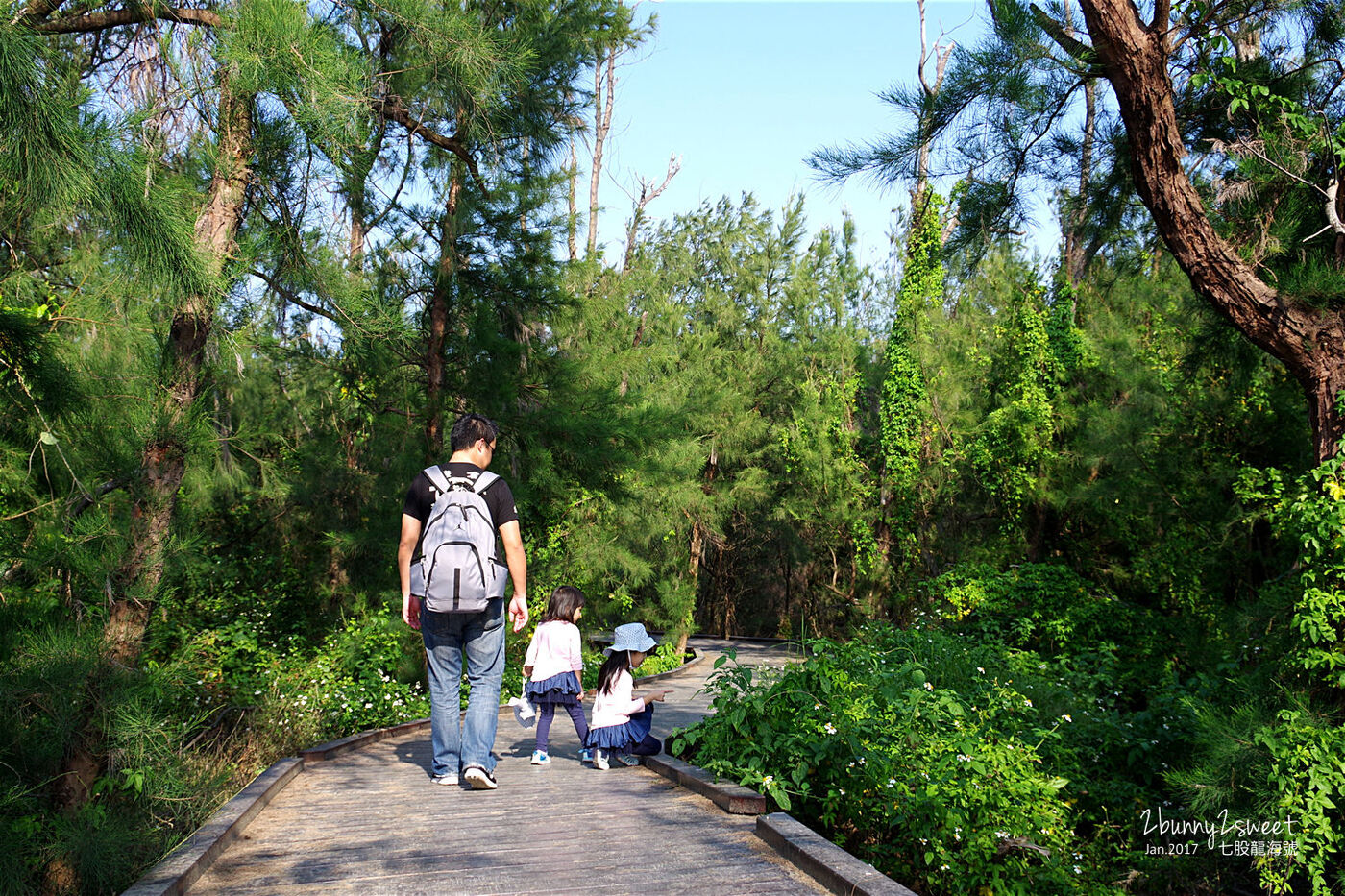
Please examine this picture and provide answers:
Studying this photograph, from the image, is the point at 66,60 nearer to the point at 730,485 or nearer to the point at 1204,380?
the point at 1204,380

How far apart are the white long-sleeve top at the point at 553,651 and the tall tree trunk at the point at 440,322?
411cm

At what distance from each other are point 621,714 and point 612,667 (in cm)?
31

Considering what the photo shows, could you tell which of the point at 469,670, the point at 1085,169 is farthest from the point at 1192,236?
the point at 469,670

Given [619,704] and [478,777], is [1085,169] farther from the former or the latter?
[478,777]

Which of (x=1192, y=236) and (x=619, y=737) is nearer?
(x=619, y=737)

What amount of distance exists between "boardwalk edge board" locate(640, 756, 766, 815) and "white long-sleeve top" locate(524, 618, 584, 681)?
102 centimetres

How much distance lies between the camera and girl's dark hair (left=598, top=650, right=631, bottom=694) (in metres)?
6.02

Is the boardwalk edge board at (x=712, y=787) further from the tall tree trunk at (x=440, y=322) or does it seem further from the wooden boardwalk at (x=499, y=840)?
the tall tree trunk at (x=440, y=322)

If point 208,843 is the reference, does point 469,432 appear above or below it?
above

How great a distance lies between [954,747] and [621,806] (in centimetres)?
176

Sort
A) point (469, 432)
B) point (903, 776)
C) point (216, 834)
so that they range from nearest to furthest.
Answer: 1. point (216, 834)
2. point (903, 776)
3. point (469, 432)

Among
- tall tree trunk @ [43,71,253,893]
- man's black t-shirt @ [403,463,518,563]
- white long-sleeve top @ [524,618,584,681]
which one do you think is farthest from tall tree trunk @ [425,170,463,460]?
man's black t-shirt @ [403,463,518,563]

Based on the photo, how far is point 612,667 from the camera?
6.07m

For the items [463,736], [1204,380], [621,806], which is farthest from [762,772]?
[1204,380]
